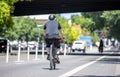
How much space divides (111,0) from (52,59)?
32445 millimetres

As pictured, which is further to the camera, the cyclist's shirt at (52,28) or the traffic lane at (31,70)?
the cyclist's shirt at (52,28)

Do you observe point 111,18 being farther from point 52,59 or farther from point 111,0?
point 52,59

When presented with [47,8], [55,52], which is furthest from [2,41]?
[55,52]

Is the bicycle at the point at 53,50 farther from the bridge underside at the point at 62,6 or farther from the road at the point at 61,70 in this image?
the bridge underside at the point at 62,6

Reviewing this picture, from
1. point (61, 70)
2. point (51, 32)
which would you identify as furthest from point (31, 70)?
point (51, 32)

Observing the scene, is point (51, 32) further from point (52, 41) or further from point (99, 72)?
point (99, 72)

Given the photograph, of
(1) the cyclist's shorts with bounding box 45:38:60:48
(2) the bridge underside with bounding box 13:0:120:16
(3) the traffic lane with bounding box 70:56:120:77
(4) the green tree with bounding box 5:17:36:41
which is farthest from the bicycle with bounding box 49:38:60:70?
(4) the green tree with bounding box 5:17:36:41

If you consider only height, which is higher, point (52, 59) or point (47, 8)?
point (47, 8)

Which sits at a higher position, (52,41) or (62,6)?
(62,6)

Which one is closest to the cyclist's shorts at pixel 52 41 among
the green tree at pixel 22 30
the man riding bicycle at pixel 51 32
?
the man riding bicycle at pixel 51 32

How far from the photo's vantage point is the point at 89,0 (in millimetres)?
49938

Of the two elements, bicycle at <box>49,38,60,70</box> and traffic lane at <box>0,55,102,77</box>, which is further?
bicycle at <box>49,38,60,70</box>

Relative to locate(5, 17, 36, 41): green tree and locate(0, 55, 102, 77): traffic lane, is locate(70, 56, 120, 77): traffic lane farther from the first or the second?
locate(5, 17, 36, 41): green tree

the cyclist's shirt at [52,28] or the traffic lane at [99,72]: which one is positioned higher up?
the cyclist's shirt at [52,28]
